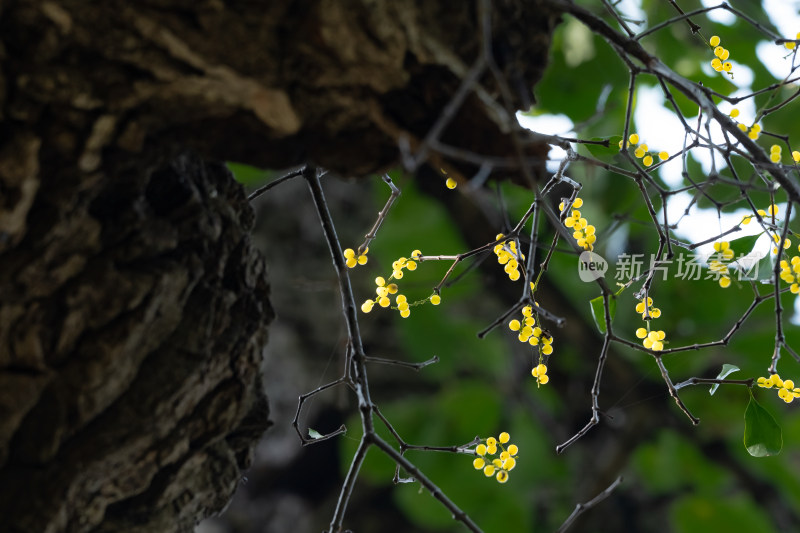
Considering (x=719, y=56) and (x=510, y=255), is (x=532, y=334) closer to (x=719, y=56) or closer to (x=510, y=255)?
(x=510, y=255)

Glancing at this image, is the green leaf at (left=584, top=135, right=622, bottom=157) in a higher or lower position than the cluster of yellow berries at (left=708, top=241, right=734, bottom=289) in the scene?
higher

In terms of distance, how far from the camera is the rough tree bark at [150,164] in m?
0.34

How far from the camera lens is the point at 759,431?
0.54 meters

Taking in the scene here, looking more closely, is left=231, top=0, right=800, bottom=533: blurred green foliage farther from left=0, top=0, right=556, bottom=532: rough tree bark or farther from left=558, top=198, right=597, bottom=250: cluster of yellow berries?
left=0, top=0, right=556, bottom=532: rough tree bark

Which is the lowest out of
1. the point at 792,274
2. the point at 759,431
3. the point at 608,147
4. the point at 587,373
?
the point at 759,431

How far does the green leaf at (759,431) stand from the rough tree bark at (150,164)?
0.31m

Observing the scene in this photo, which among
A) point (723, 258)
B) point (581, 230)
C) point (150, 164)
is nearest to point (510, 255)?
point (581, 230)

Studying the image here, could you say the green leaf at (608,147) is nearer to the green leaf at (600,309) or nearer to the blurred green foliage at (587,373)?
the green leaf at (600,309)

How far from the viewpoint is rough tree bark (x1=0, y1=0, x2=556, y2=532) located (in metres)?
0.34

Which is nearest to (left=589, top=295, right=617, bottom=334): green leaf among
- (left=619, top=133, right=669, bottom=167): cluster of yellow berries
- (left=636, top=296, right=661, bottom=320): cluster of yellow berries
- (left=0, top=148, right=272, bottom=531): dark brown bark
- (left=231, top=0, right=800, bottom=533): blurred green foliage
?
(left=636, top=296, right=661, bottom=320): cluster of yellow berries

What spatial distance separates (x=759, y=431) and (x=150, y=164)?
51 centimetres

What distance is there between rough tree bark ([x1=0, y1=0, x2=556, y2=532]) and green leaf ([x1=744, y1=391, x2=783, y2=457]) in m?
0.31

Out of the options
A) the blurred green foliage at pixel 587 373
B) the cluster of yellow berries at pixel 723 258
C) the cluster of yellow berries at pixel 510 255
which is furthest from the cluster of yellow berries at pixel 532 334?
the blurred green foliage at pixel 587 373

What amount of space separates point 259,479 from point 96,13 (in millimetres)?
1329
